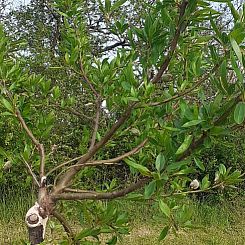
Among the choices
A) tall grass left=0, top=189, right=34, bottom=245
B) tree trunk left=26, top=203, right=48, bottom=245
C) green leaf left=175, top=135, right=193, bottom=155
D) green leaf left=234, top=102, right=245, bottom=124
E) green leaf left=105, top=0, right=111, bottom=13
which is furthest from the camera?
tall grass left=0, top=189, right=34, bottom=245

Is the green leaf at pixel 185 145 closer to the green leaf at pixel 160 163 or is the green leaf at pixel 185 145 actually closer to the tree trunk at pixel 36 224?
the green leaf at pixel 160 163

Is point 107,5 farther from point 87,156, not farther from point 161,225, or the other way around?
point 161,225

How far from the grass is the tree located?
8.10 feet

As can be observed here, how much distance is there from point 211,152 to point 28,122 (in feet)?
15.7

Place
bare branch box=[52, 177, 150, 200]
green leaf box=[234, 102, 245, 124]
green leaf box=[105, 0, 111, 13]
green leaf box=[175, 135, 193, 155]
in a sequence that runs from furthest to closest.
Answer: green leaf box=[105, 0, 111, 13] → bare branch box=[52, 177, 150, 200] → green leaf box=[175, 135, 193, 155] → green leaf box=[234, 102, 245, 124]

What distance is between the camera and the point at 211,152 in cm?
589

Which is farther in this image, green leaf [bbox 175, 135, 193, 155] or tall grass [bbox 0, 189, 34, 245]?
tall grass [bbox 0, 189, 34, 245]

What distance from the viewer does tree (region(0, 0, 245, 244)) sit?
849 mm

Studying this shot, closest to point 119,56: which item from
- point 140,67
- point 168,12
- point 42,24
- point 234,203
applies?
point 140,67

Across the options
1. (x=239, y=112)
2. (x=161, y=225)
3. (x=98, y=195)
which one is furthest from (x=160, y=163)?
(x=161, y=225)

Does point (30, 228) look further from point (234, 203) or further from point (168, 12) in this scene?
point (234, 203)

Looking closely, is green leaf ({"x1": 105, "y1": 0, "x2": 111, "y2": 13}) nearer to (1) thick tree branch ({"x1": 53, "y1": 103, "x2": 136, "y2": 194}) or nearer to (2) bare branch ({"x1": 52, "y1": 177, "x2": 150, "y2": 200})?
(1) thick tree branch ({"x1": 53, "y1": 103, "x2": 136, "y2": 194})

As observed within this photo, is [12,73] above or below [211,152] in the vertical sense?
above

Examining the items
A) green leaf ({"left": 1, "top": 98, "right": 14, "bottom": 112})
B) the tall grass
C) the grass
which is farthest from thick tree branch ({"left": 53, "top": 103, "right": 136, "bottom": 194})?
the tall grass
